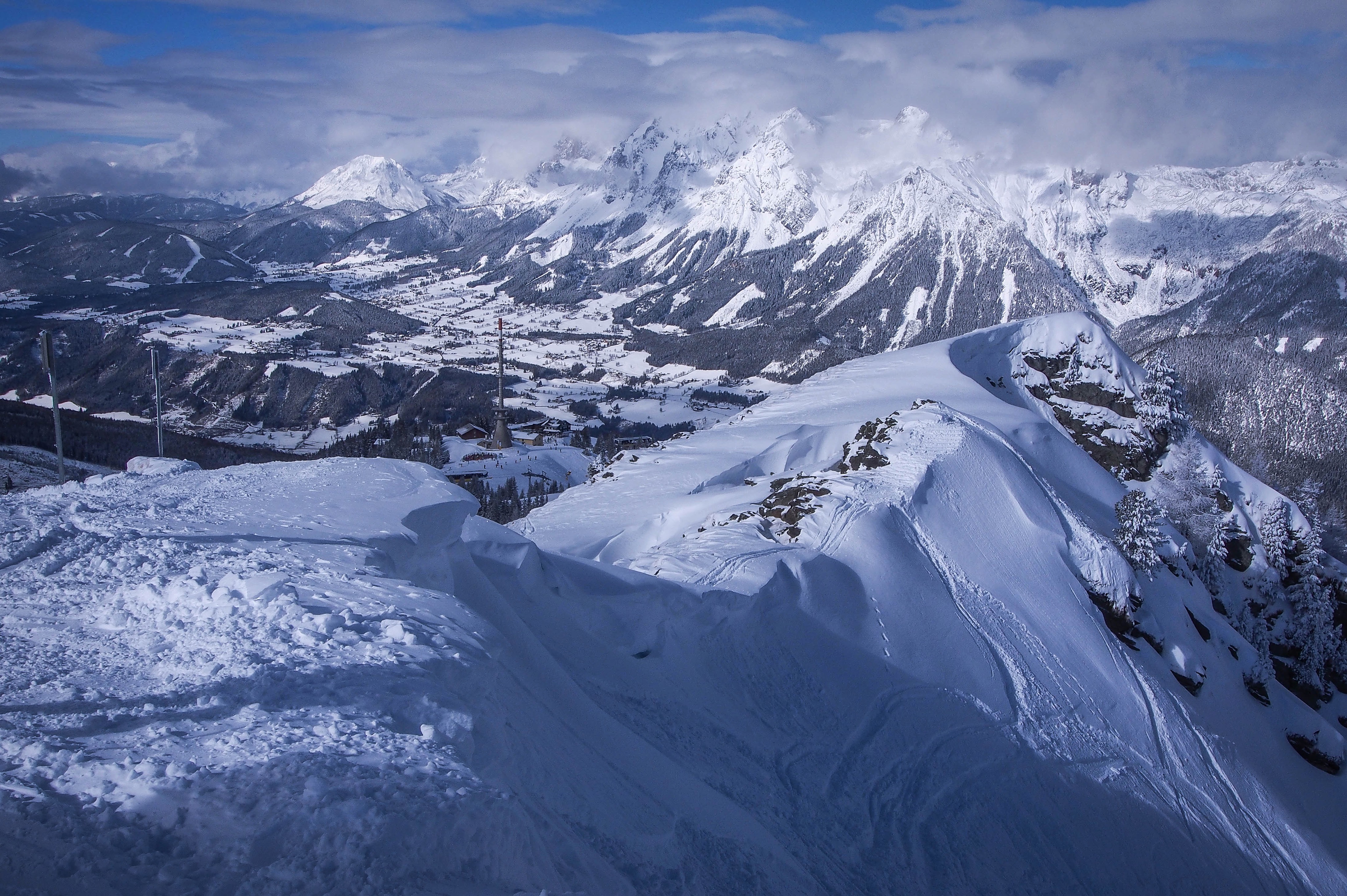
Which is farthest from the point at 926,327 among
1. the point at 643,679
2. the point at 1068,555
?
the point at 643,679

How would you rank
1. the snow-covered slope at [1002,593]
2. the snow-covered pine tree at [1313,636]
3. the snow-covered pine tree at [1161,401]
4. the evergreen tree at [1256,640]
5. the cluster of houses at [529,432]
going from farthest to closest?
the cluster of houses at [529,432] < the snow-covered pine tree at [1161,401] < the snow-covered pine tree at [1313,636] < the evergreen tree at [1256,640] < the snow-covered slope at [1002,593]

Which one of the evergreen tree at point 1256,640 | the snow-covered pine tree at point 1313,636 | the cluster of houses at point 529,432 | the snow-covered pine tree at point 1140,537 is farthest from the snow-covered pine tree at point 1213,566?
the cluster of houses at point 529,432

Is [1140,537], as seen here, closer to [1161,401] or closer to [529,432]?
[1161,401]

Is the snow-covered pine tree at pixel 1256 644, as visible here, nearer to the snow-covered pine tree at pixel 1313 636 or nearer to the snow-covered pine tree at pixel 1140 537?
the snow-covered pine tree at pixel 1313 636

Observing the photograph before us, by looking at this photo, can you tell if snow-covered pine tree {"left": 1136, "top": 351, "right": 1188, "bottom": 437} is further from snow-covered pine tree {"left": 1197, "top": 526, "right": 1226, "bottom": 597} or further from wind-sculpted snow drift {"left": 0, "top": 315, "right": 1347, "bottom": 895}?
wind-sculpted snow drift {"left": 0, "top": 315, "right": 1347, "bottom": 895}

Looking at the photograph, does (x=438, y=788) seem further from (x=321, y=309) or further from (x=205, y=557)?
(x=321, y=309)

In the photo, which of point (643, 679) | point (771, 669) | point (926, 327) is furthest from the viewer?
point (926, 327)
